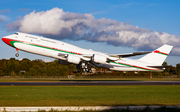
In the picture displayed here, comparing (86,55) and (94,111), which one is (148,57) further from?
(94,111)

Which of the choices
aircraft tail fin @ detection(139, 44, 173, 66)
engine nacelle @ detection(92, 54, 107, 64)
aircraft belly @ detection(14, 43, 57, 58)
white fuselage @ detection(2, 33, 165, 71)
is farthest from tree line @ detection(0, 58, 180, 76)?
aircraft belly @ detection(14, 43, 57, 58)

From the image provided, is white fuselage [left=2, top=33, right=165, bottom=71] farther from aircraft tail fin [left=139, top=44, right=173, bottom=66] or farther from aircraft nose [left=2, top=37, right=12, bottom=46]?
aircraft tail fin [left=139, top=44, right=173, bottom=66]

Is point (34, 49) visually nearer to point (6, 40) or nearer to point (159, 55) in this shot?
point (6, 40)

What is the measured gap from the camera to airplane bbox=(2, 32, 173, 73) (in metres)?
42.1

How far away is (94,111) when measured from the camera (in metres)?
13.0

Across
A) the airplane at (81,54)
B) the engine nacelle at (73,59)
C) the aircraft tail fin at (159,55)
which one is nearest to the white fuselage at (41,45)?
the airplane at (81,54)

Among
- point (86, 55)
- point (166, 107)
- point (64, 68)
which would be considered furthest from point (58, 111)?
point (64, 68)

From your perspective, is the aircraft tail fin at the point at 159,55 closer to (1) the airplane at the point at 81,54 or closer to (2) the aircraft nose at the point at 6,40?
(1) the airplane at the point at 81,54

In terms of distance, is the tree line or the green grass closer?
the green grass

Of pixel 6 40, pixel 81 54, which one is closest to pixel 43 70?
pixel 81 54

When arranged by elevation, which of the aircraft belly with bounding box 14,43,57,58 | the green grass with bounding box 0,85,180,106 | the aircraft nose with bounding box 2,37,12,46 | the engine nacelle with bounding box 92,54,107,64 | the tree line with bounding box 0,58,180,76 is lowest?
the green grass with bounding box 0,85,180,106

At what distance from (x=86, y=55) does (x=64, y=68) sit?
2901 inches

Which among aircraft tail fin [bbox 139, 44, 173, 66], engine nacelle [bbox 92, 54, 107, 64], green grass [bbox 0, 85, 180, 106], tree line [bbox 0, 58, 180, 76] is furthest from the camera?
tree line [bbox 0, 58, 180, 76]

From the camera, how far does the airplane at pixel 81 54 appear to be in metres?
42.1
